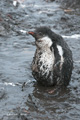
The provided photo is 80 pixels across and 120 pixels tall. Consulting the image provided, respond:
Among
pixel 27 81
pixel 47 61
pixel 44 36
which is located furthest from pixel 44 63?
pixel 27 81

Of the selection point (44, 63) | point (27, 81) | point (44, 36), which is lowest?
point (27, 81)

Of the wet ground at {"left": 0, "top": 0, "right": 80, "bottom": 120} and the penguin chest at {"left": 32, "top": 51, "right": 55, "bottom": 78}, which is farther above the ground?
the penguin chest at {"left": 32, "top": 51, "right": 55, "bottom": 78}

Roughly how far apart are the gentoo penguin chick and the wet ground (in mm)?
248

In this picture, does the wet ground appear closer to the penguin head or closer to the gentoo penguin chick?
the gentoo penguin chick

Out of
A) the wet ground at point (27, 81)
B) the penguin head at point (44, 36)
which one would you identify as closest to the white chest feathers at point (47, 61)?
the penguin head at point (44, 36)

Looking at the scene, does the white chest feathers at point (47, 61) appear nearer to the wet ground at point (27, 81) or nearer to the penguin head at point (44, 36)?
the penguin head at point (44, 36)

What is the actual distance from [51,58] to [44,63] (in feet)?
0.43

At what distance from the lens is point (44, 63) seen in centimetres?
463

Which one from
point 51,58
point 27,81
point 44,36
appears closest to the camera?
point 44,36

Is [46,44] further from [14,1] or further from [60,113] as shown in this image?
[14,1]

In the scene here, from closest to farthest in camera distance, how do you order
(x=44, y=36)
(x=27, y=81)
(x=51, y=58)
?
(x=44, y=36) → (x=51, y=58) → (x=27, y=81)

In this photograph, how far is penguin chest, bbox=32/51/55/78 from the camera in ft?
15.1

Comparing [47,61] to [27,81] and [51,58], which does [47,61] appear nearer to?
[51,58]

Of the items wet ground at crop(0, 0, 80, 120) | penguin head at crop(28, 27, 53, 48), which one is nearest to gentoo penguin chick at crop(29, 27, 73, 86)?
penguin head at crop(28, 27, 53, 48)
